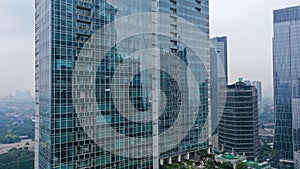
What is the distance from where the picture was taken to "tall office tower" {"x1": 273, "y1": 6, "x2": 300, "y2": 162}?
22.7m

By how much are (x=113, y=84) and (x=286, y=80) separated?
834 inches

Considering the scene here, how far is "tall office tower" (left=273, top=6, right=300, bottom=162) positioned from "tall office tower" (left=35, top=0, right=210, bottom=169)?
49.0 ft

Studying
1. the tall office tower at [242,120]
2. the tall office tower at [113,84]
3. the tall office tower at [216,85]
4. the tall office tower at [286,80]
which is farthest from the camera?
the tall office tower at [286,80]

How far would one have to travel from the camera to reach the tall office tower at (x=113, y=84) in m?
7.92

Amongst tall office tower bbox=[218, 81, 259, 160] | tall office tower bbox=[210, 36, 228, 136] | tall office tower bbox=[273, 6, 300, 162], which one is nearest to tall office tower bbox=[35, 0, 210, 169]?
tall office tower bbox=[210, 36, 228, 136]

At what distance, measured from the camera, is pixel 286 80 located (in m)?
24.1

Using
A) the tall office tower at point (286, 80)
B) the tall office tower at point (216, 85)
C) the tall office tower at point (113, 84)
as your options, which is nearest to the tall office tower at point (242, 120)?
the tall office tower at point (216, 85)

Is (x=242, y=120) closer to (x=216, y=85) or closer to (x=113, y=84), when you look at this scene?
(x=216, y=85)

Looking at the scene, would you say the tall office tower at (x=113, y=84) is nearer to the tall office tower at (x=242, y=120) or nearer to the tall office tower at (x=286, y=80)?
the tall office tower at (x=242, y=120)

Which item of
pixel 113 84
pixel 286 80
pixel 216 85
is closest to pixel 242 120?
pixel 216 85

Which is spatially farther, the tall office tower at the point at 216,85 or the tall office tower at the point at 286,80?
the tall office tower at the point at 286,80

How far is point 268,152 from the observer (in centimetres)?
2186

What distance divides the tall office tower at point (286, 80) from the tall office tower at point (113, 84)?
14.9 meters

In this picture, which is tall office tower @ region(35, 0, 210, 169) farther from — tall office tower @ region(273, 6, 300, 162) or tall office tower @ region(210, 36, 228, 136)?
tall office tower @ region(273, 6, 300, 162)
